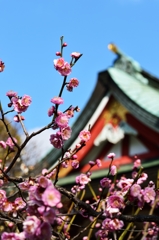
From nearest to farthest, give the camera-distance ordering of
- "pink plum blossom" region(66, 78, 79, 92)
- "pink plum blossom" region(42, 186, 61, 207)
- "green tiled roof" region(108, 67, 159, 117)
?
"pink plum blossom" region(42, 186, 61, 207) < "pink plum blossom" region(66, 78, 79, 92) < "green tiled roof" region(108, 67, 159, 117)

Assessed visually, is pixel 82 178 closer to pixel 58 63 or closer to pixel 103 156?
pixel 58 63

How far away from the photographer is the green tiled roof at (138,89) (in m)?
9.03

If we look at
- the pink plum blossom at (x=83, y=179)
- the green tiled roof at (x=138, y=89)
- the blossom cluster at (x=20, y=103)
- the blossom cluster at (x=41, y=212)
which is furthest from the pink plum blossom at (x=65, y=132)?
the green tiled roof at (x=138, y=89)

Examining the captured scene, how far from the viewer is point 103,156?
355 inches

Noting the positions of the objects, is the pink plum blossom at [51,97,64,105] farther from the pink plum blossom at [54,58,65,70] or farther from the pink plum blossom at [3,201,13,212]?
the pink plum blossom at [3,201,13,212]

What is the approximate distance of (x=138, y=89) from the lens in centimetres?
1030

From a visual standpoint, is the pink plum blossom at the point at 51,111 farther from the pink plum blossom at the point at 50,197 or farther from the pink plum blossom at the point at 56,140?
the pink plum blossom at the point at 50,197

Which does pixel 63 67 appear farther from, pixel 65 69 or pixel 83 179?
pixel 83 179

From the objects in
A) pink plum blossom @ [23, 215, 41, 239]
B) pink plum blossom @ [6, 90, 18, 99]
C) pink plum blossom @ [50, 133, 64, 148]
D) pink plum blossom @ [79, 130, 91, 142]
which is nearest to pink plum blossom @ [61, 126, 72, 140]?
pink plum blossom @ [50, 133, 64, 148]

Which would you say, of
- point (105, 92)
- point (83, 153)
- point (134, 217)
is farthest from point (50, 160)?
point (134, 217)

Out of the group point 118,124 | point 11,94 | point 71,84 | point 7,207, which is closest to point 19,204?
point 7,207

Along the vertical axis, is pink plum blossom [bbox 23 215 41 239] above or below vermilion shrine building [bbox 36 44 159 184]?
below

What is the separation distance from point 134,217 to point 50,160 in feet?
24.6

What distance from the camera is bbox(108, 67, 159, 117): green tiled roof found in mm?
9031
